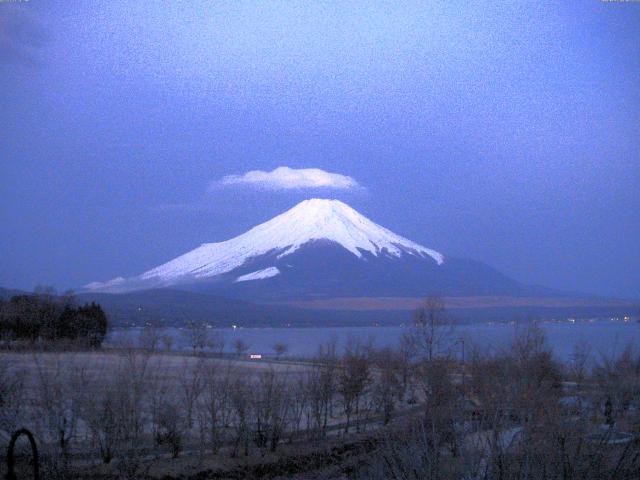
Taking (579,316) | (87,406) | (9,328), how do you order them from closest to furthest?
(87,406) < (9,328) < (579,316)

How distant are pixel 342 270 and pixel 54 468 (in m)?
145

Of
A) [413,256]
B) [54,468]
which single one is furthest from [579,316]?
[54,468]

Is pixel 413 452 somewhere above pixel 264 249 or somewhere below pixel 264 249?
below

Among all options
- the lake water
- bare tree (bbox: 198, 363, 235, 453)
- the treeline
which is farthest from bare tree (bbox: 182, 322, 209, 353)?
bare tree (bbox: 198, 363, 235, 453)

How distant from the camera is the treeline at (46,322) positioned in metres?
53.1

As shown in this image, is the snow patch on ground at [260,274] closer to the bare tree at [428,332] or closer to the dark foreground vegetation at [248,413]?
the bare tree at [428,332]

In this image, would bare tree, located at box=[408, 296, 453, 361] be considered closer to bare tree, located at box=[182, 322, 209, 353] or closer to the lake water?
the lake water

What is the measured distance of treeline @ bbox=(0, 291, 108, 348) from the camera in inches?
2089

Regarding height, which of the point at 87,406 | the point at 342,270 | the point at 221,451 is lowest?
the point at 221,451

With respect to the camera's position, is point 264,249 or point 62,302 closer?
point 62,302

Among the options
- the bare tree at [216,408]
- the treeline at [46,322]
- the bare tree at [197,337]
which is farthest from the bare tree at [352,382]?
the bare tree at [197,337]

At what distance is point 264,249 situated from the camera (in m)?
166

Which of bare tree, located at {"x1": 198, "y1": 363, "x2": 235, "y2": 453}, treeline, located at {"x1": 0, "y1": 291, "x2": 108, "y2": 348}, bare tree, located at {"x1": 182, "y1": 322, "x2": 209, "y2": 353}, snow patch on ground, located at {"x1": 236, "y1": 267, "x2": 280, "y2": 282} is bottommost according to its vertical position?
bare tree, located at {"x1": 198, "y1": 363, "x2": 235, "y2": 453}

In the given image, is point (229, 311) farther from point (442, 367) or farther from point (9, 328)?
point (442, 367)
